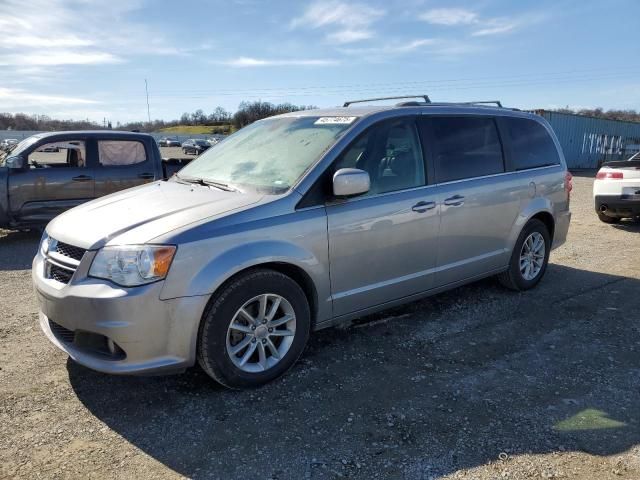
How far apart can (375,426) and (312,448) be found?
0.42 metres

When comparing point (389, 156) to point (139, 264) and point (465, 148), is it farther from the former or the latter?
point (139, 264)

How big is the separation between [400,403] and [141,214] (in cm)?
207

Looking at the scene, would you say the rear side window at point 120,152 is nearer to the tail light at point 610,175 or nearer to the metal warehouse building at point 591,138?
the tail light at point 610,175

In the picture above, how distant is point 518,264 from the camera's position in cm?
539

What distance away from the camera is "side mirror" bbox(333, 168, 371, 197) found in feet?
11.6

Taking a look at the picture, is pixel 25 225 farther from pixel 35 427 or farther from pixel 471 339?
pixel 471 339

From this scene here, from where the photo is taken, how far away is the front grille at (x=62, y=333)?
10.6 feet

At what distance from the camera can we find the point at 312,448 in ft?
9.31

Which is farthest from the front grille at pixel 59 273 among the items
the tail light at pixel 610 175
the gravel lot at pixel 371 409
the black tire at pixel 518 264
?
the tail light at pixel 610 175

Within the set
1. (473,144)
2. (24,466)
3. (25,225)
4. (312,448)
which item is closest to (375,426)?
(312,448)

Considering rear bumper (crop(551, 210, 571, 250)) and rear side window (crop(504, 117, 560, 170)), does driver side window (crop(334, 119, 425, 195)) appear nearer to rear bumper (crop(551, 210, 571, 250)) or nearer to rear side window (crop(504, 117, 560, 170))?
rear side window (crop(504, 117, 560, 170))

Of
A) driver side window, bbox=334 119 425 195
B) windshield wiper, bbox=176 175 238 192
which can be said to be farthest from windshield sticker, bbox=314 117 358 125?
windshield wiper, bbox=176 175 238 192

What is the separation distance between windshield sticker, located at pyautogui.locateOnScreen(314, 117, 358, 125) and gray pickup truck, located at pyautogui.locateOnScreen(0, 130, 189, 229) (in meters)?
5.30

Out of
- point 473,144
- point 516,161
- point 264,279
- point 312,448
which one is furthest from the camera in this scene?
point 516,161
